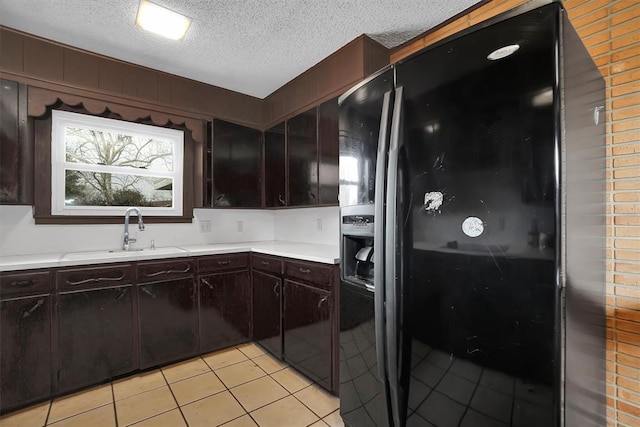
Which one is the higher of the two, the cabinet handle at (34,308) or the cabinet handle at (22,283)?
the cabinet handle at (22,283)

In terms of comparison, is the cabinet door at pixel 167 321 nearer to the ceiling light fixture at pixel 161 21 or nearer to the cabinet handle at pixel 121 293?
the cabinet handle at pixel 121 293

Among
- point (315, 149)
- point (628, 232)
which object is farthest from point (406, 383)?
point (315, 149)

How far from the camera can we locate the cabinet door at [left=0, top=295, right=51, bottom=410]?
177 centimetres

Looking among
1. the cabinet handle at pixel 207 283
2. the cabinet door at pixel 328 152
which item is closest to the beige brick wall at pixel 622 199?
the cabinet door at pixel 328 152

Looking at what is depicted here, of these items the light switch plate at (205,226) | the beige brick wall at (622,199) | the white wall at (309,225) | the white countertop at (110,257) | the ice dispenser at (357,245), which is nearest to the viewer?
the beige brick wall at (622,199)

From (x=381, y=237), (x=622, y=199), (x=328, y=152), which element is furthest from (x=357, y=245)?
(x=622, y=199)

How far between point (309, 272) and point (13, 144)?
2.27 metres

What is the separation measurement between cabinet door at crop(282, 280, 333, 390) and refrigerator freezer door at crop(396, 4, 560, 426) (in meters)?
0.86

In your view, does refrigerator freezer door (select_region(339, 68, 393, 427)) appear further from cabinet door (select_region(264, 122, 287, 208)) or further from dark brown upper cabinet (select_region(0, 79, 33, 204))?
dark brown upper cabinet (select_region(0, 79, 33, 204))

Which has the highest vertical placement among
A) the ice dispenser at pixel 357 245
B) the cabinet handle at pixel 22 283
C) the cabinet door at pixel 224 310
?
the ice dispenser at pixel 357 245

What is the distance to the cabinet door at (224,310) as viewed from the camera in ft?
8.20

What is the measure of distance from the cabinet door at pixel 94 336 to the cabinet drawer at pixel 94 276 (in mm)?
49

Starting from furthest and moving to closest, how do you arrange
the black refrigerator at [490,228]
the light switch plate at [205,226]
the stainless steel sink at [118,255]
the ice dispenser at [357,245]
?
1. the light switch plate at [205,226]
2. the stainless steel sink at [118,255]
3. the ice dispenser at [357,245]
4. the black refrigerator at [490,228]

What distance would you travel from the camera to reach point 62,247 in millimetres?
2354
